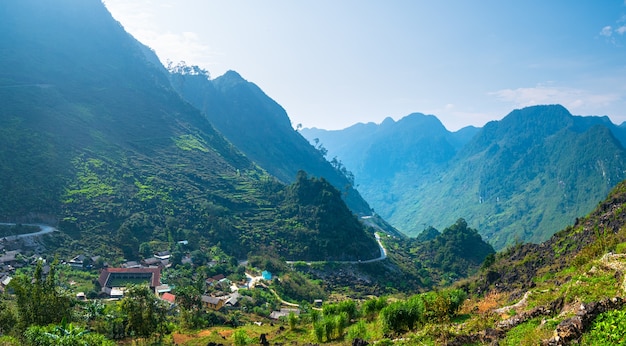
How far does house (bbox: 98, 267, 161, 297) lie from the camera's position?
54.6 m

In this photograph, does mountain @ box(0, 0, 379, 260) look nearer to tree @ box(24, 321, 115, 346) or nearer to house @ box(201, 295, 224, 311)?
house @ box(201, 295, 224, 311)

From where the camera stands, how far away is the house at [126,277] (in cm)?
5459

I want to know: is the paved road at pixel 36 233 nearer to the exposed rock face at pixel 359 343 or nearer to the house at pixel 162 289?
the house at pixel 162 289

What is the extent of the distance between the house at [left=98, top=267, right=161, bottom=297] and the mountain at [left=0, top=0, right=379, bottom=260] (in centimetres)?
843

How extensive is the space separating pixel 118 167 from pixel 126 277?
156 feet

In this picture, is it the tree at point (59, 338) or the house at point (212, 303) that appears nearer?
the tree at point (59, 338)

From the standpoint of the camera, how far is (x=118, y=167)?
Result: 96500 millimetres

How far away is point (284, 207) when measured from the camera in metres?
103

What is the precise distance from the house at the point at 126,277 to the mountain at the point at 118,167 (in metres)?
8.43

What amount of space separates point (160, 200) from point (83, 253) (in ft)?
86.9

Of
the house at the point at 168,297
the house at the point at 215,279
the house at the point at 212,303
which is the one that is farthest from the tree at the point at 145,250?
the house at the point at 212,303

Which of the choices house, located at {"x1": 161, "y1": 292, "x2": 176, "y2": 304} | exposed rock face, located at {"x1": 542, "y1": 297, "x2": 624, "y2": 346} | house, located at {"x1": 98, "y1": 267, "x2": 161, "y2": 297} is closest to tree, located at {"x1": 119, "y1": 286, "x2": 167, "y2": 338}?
exposed rock face, located at {"x1": 542, "y1": 297, "x2": 624, "y2": 346}

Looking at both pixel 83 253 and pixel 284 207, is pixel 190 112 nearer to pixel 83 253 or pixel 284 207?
pixel 284 207

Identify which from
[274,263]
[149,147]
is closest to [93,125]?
[149,147]
